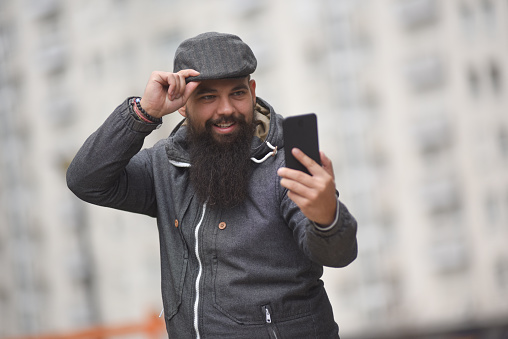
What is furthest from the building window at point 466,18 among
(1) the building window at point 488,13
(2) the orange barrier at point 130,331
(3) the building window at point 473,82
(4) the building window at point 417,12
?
(2) the orange barrier at point 130,331

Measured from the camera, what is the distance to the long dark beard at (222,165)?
2.48 m

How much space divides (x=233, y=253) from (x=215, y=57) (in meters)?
0.59

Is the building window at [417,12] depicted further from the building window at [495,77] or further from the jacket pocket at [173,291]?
the jacket pocket at [173,291]

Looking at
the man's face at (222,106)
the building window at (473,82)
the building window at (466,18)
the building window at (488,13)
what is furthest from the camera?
the building window at (488,13)

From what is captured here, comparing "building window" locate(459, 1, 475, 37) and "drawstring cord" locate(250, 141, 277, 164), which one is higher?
"building window" locate(459, 1, 475, 37)

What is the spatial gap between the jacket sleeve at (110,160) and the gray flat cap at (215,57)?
23 cm

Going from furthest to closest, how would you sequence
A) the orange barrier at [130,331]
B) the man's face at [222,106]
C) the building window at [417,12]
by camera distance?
the building window at [417,12] < the orange barrier at [130,331] < the man's face at [222,106]

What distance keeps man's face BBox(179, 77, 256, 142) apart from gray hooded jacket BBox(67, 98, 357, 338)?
0.10 metres

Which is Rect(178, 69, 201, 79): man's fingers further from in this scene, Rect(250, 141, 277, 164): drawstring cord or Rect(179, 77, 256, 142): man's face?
Rect(250, 141, 277, 164): drawstring cord

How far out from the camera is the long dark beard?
2.48 meters

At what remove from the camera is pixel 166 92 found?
2.45 m

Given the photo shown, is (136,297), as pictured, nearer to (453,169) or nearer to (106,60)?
(106,60)

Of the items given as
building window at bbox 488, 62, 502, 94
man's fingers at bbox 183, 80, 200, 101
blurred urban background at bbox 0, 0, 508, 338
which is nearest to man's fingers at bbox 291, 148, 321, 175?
man's fingers at bbox 183, 80, 200, 101

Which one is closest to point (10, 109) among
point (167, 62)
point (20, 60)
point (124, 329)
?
point (20, 60)
